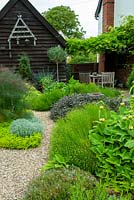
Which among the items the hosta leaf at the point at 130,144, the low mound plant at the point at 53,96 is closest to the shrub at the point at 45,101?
the low mound plant at the point at 53,96

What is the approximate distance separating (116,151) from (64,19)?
120ft

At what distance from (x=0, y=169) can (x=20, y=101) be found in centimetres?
266

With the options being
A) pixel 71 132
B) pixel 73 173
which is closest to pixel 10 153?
pixel 71 132

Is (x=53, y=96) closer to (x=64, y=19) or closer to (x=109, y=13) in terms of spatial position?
(x=109, y=13)

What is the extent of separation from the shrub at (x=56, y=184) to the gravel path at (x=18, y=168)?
13.5 inches

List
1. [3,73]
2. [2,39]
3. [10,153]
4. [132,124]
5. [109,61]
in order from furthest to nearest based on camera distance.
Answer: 1. [109,61]
2. [2,39]
3. [3,73]
4. [10,153]
5. [132,124]

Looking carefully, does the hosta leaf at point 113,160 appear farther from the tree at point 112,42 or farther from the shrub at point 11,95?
the tree at point 112,42

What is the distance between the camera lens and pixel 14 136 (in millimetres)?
5871

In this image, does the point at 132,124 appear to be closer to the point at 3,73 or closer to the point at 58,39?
the point at 3,73

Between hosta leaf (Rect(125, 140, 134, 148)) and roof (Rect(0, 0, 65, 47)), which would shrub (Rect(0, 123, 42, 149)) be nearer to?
hosta leaf (Rect(125, 140, 134, 148))

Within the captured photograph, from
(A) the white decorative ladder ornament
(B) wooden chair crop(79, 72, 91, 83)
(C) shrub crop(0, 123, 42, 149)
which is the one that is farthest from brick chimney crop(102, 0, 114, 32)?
(C) shrub crop(0, 123, 42, 149)

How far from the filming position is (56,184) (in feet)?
11.5

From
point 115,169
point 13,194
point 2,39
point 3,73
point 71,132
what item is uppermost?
point 2,39

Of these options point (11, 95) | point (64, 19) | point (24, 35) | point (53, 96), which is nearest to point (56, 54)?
point (24, 35)
